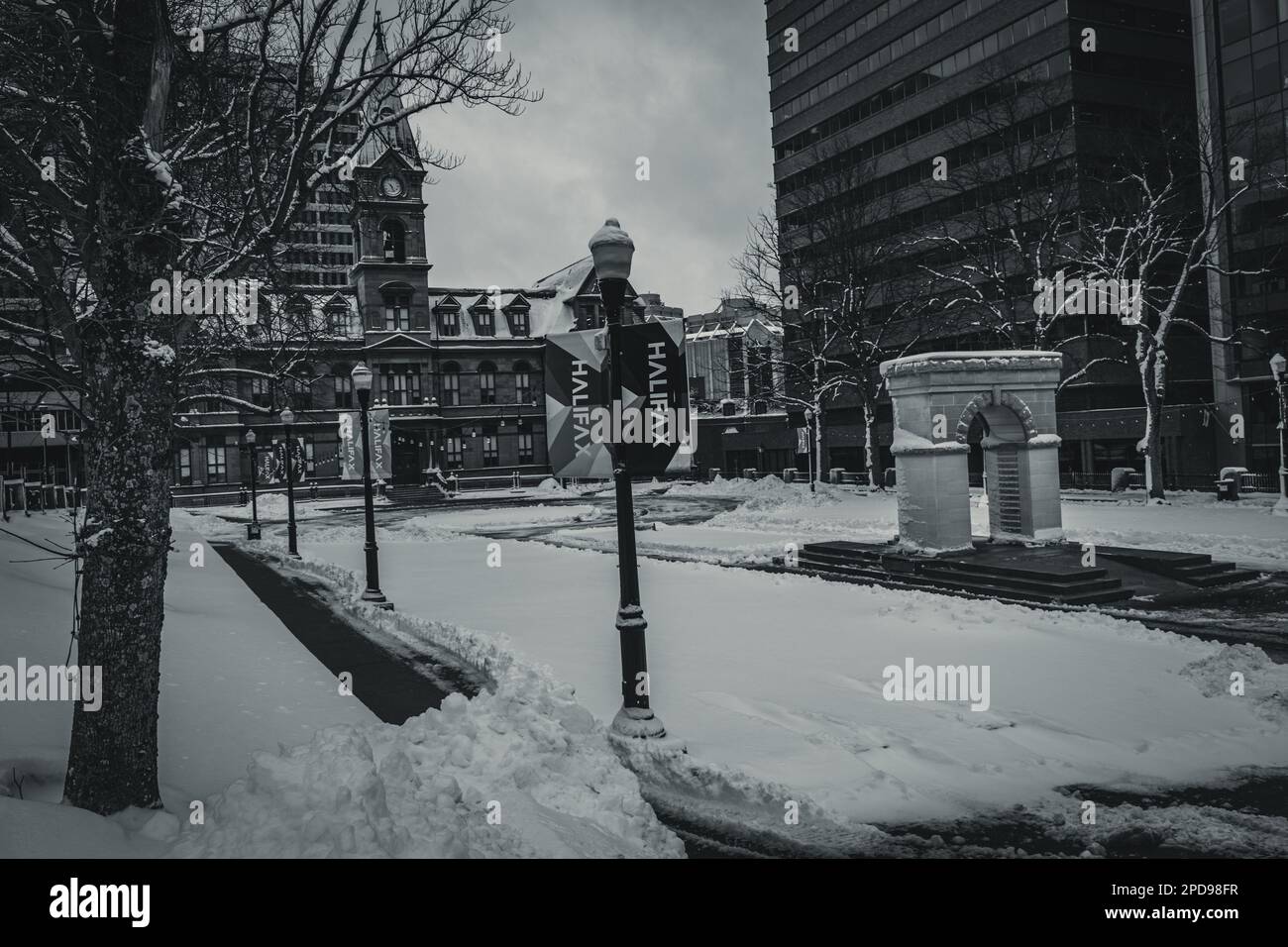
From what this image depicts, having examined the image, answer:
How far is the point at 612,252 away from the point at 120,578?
4583mm

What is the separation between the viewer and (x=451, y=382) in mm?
61812

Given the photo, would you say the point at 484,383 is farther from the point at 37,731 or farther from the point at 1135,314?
the point at 37,731

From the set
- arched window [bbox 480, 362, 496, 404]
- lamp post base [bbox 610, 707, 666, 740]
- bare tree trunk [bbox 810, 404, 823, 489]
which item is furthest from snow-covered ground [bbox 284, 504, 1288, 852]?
arched window [bbox 480, 362, 496, 404]

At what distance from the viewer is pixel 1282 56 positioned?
1531 inches

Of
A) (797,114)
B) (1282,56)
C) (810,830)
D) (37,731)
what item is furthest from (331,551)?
(797,114)

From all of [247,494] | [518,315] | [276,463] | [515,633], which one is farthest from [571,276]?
[515,633]

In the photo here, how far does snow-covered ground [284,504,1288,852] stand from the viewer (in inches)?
252

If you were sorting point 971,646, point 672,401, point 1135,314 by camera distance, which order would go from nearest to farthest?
1. point 672,401
2. point 971,646
3. point 1135,314

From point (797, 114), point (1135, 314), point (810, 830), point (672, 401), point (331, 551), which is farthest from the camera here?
point (797, 114)

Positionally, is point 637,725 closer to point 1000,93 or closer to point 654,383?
point 654,383

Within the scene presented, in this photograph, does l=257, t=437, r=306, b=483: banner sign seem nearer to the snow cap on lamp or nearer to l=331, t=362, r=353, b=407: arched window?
l=331, t=362, r=353, b=407: arched window

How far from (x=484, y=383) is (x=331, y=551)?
1607 inches

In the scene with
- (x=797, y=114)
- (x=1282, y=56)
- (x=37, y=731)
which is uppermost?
(x=797, y=114)
